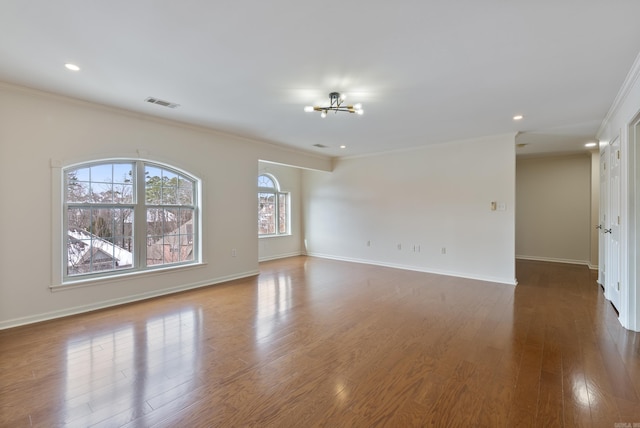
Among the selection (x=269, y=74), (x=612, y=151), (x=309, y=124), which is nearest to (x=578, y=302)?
(x=612, y=151)

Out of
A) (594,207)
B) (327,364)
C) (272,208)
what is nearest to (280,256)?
(272,208)

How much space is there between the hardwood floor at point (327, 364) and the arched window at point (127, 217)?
70cm

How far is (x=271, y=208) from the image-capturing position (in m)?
7.84

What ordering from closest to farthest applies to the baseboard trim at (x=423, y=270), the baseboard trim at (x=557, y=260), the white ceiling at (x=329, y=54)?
1. the white ceiling at (x=329, y=54)
2. the baseboard trim at (x=423, y=270)
3. the baseboard trim at (x=557, y=260)

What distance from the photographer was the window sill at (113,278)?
3529mm

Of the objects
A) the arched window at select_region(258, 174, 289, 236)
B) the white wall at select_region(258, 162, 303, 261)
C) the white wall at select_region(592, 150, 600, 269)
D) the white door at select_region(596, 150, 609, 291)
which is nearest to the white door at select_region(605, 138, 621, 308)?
the white door at select_region(596, 150, 609, 291)

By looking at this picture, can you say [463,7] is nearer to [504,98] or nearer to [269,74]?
[269,74]

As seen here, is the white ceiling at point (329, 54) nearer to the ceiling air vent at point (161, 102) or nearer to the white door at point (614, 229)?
the ceiling air vent at point (161, 102)

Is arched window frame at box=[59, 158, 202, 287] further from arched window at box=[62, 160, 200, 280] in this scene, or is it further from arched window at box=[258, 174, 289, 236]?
arched window at box=[258, 174, 289, 236]

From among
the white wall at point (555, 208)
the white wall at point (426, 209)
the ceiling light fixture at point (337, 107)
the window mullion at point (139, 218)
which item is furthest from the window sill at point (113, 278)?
the white wall at point (555, 208)

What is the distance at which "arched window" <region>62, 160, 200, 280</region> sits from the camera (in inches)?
147

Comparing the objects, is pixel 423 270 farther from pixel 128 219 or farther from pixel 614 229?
pixel 128 219

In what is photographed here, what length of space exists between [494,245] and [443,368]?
3696mm

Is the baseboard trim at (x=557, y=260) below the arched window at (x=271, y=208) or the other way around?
below
